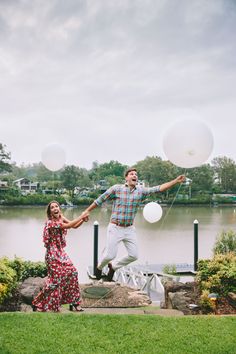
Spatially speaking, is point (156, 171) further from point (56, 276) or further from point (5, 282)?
point (56, 276)

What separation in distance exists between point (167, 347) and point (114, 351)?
0.44 metres

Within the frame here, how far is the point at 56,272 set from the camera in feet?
14.2

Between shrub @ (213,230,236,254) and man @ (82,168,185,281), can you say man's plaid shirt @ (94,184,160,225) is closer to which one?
man @ (82,168,185,281)

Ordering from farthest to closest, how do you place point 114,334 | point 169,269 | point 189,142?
point 169,269 < point 189,142 < point 114,334

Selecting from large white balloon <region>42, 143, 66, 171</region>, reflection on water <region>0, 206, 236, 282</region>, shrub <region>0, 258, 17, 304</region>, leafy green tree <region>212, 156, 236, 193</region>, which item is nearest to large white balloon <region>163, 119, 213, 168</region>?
large white balloon <region>42, 143, 66, 171</region>

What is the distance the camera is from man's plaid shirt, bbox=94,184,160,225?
5203 mm

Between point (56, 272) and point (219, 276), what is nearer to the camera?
point (56, 272)

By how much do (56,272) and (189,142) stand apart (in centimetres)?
225

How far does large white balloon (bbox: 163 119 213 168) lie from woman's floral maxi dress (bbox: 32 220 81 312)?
5.84 ft

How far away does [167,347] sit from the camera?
3150 mm

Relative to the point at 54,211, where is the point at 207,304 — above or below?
below

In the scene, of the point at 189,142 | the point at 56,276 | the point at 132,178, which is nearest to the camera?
the point at 56,276

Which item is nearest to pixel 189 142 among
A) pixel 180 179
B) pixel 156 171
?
pixel 180 179

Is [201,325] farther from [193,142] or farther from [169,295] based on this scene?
[193,142]
